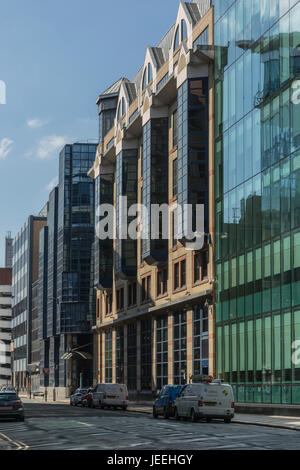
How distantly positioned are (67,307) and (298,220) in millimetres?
68232

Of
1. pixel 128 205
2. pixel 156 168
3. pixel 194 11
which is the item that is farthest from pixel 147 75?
pixel 128 205

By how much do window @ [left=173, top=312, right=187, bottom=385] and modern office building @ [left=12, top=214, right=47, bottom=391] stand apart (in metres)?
73.1

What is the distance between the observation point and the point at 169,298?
6644 cm

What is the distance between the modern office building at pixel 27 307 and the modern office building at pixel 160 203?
48.5 m

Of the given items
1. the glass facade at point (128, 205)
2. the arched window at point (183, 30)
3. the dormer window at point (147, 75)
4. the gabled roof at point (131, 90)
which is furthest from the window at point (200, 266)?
the gabled roof at point (131, 90)

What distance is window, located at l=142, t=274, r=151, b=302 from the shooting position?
73750 millimetres

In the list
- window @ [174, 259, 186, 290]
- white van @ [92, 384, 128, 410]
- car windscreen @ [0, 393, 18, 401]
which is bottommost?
white van @ [92, 384, 128, 410]

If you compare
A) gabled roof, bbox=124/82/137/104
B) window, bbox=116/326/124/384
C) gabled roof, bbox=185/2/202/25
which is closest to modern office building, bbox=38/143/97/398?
window, bbox=116/326/124/384

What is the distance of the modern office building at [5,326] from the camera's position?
588 feet

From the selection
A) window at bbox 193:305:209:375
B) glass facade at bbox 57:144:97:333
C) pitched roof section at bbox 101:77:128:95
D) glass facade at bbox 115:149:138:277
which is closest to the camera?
window at bbox 193:305:209:375

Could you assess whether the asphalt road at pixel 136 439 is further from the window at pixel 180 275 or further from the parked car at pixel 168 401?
the window at pixel 180 275

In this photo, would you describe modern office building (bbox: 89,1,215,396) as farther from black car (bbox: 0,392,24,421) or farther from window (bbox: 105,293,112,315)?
black car (bbox: 0,392,24,421)

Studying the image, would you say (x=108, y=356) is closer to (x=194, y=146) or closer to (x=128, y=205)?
(x=128, y=205)
